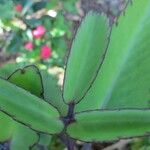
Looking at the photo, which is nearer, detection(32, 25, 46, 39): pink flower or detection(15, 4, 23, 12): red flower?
detection(15, 4, 23, 12): red flower

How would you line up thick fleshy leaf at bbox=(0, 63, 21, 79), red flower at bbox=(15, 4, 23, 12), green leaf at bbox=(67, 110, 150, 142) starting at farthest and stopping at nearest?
red flower at bbox=(15, 4, 23, 12) < thick fleshy leaf at bbox=(0, 63, 21, 79) < green leaf at bbox=(67, 110, 150, 142)

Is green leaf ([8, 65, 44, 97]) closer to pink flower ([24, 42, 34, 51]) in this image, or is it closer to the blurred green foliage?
the blurred green foliage

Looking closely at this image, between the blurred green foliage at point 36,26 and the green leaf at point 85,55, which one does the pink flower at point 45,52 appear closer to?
the blurred green foliage at point 36,26

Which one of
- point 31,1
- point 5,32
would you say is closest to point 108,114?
point 31,1

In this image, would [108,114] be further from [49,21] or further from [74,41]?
[49,21]

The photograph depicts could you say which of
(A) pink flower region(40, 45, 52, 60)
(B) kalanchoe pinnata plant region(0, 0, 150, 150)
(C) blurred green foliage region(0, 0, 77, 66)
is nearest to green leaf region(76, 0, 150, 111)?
(B) kalanchoe pinnata plant region(0, 0, 150, 150)

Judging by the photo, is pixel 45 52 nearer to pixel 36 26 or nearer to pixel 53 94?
pixel 36 26
